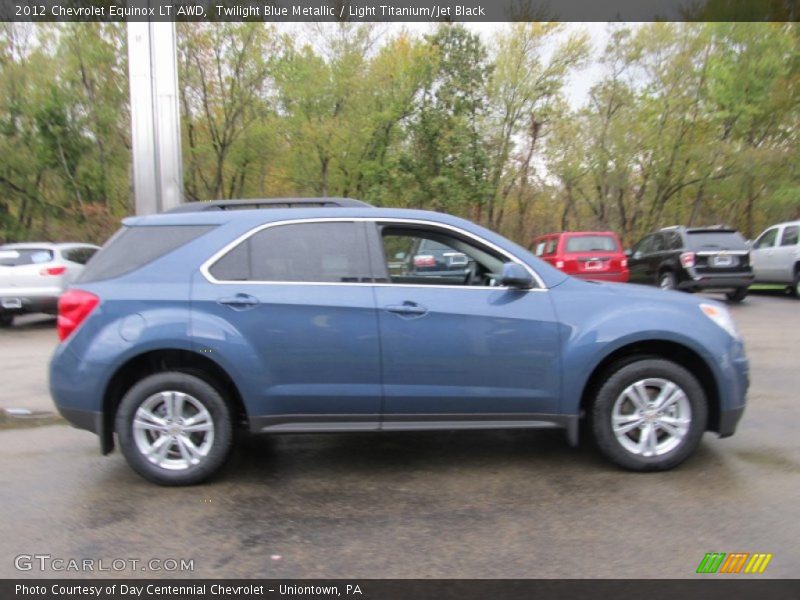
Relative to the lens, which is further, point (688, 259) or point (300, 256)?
point (688, 259)

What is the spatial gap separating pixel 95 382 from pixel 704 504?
12.7ft

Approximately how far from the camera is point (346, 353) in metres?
3.93

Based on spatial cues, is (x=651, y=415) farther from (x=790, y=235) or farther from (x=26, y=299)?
(x=790, y=235)

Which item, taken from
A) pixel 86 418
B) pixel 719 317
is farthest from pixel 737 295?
pixel 86 418

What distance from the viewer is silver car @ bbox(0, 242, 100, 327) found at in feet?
37.6

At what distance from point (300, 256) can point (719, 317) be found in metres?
2.92

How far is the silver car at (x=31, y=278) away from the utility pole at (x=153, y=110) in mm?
3860

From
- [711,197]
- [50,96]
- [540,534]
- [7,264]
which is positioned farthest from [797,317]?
[50,96]

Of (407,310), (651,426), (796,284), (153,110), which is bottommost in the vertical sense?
(651,426)

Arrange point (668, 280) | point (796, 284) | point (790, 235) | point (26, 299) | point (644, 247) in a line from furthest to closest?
1. point (644, 247)
2. point (790, 235)
3. point (796, 284)
4. point (668, 280)
5. point (26, 299)

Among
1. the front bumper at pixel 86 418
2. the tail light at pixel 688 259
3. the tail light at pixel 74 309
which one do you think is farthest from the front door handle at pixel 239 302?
the tail light at pixel 688 259

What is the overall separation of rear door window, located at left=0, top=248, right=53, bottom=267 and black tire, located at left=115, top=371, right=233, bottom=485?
9418 millimetres

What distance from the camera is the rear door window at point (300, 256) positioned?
13.3 ft

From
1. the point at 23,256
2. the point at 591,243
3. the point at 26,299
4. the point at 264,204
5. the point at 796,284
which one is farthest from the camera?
the point at 796,284
